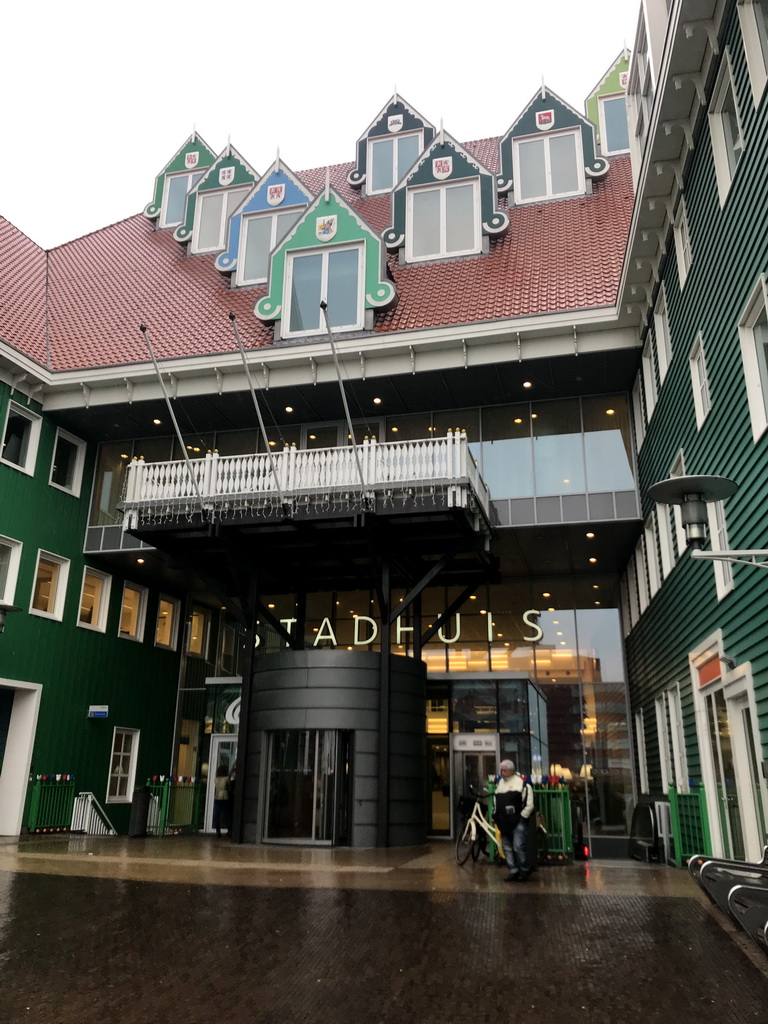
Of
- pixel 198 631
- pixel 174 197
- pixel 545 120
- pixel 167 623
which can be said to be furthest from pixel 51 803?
pixel 545 120

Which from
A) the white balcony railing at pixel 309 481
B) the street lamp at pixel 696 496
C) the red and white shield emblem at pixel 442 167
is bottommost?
the street lamp at pixel 696 496

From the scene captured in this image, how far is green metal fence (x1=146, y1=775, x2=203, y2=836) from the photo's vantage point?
826 inches

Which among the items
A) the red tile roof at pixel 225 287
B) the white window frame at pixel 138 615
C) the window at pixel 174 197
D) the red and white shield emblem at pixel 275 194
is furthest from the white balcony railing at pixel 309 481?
the window at pixel 174 197

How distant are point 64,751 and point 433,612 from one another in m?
10.5

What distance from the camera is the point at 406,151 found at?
92.4 ft

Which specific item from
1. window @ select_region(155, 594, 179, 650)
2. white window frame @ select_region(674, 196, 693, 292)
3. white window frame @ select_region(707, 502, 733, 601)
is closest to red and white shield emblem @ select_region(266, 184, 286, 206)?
window @ select_region(155, 594, 179, 650)

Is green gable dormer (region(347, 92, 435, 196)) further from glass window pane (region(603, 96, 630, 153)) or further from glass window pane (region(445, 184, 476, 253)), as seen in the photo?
glass window pane (region(603, 96, 630, 153))

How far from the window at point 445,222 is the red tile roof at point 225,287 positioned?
57 cm

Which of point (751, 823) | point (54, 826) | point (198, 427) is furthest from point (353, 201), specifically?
point (751, 823)

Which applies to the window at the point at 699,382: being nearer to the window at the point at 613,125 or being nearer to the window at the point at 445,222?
the window at the point at 445,222

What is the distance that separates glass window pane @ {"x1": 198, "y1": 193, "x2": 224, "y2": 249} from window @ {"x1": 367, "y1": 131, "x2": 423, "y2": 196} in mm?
5198

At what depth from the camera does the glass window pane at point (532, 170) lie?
25359 mm

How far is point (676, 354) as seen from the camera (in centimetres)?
1487

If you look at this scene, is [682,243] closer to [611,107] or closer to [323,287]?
[323,287]
